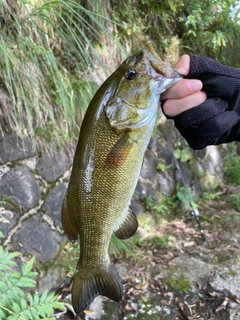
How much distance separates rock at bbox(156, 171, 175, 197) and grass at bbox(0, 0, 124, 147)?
184 cm

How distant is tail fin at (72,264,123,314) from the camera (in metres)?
1.61

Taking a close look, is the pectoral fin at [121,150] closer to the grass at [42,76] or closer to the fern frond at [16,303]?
the fern frond at [16,303]

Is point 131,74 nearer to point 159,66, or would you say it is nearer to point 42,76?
point 159,66

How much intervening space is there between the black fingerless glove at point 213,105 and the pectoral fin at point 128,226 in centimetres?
51

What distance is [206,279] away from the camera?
3676 millimetres

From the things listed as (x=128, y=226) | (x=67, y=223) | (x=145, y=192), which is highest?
(x=67, y=223)

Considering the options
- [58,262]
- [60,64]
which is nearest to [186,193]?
[58,262]

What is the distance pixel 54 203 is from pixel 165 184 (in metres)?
2.04

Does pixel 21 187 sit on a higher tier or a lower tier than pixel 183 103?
lower

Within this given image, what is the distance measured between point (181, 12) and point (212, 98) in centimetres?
410

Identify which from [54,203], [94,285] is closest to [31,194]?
[54,203]

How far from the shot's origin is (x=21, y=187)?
10.2 ft

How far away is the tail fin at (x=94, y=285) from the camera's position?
161cm

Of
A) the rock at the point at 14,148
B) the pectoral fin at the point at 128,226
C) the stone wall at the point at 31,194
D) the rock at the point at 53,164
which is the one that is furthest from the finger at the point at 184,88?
the rock at the point at 53,164
